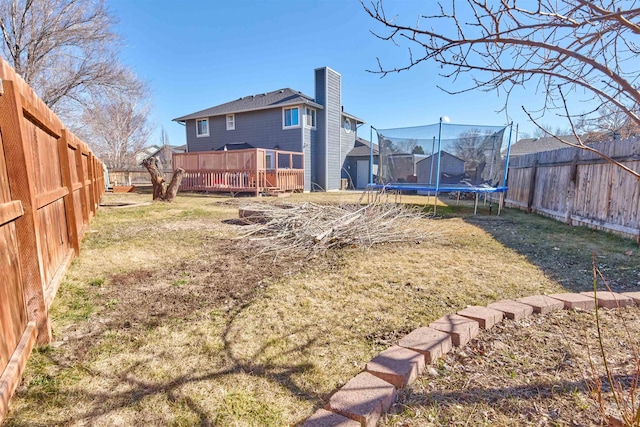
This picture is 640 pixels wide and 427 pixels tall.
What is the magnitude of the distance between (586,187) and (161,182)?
10.6 meters

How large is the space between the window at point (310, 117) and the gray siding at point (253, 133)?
1.23 ft

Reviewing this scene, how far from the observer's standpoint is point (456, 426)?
122 cm

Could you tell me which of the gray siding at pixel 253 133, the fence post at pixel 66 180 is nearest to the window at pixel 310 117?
the gray siding at pixel 253 133

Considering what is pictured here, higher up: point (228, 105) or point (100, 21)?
point (100, 21)

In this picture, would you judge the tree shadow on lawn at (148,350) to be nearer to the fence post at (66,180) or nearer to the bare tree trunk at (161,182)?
the fence post at (66,180)

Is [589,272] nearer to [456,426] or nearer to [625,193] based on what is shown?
[625,193]

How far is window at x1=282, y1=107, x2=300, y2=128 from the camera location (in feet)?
51.4

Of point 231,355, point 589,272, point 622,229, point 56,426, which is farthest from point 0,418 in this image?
point 622,229

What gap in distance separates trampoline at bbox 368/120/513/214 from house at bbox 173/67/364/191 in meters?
6.97

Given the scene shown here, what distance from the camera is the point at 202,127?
1875cm

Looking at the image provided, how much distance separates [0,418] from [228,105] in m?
19.4

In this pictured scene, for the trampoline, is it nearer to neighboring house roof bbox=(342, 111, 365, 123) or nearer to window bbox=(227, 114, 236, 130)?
neighboring house roof bbox=(342, 111, 365, 123)

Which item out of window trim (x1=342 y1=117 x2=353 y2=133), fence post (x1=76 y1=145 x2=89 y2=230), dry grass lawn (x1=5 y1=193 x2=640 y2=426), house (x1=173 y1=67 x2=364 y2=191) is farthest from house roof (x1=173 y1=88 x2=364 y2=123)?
dry grass lawn (x1=5 y1=193 x2=640 y2=426)

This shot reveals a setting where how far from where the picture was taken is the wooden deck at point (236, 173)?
12.5m
